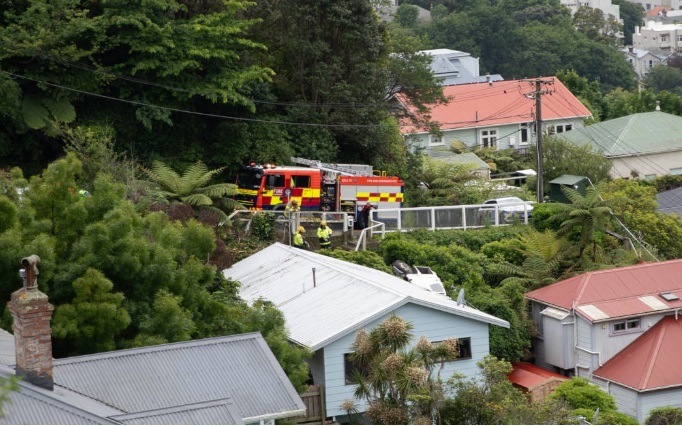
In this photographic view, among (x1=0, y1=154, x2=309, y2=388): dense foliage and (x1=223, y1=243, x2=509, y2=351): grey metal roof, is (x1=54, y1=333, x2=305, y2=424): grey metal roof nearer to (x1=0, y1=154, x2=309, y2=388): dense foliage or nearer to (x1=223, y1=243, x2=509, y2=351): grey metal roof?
(x1=0, y1=154, x2=309, y2=388): dense foliage

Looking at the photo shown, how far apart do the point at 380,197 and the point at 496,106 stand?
3640cm

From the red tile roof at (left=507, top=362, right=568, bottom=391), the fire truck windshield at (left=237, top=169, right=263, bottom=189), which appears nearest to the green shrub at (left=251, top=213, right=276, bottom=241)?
the fire truck windshield at (left=237, top=169, right=263, bottom=189)

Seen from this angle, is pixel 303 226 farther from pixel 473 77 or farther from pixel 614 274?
pixel 473 77

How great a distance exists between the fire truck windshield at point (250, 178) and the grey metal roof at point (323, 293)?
435 centimetres

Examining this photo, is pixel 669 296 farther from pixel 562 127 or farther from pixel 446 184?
pixel 562 127

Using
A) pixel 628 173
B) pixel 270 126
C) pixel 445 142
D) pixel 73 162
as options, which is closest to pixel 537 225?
pixel 270 126

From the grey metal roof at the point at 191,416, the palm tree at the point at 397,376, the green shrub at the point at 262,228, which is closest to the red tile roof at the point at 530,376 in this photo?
the green shrub at the point at 262,228

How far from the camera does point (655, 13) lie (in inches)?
7308

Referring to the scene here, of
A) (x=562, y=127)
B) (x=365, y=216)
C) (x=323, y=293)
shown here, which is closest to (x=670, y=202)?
(x=365, y=216)

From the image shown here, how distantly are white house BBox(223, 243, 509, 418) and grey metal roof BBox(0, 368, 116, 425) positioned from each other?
1023 centimetres

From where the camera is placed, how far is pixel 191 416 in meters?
14.4

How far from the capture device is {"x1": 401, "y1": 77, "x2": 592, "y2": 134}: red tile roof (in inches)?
2785

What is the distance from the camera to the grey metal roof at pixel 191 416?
14266mm

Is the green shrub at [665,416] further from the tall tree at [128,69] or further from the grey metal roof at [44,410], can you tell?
the tall tree at [128,69]
